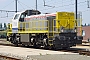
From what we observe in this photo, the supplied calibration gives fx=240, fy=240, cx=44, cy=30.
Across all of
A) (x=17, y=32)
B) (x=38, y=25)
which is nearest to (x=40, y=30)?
(x=38, y=25)

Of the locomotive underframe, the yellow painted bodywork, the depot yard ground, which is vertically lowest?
the depot yard ground

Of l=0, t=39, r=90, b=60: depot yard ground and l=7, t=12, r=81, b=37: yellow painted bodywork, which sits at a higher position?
l=7, t=12, r=81, b=37: yellow painted bodywork

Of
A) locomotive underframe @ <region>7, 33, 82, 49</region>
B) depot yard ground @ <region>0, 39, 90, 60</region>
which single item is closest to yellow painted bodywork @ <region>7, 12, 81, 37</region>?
locomotive underframe @ <region>7, 33, 82, 49</region>

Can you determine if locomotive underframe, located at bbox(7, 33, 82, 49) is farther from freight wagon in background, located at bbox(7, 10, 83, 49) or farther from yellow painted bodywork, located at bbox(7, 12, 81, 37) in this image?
yellow painted bodywork, located at bbox(7, 12, 81, 37)

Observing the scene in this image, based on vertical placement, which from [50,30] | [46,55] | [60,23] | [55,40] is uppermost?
[60,23]

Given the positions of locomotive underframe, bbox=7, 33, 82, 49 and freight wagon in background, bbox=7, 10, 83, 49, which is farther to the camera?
freight wagon in background, bbox=7, 10, 83, 49

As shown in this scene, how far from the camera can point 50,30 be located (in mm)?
20922

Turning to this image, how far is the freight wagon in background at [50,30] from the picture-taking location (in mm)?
19828

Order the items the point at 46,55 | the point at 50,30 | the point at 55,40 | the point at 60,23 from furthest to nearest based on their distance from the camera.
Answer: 1. the point at 50,30
2. the point at 60,23
3. the point at 55,40
4. the point at 46,55

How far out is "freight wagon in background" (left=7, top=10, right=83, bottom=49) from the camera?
19828 mm

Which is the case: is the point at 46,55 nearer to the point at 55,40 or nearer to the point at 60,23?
the point at 55,40

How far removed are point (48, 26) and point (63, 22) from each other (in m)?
1.38

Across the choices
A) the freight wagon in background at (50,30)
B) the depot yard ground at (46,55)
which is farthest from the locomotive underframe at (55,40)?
the depot yard ground at (46,55)

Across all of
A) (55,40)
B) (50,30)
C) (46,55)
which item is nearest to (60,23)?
(50,30)
